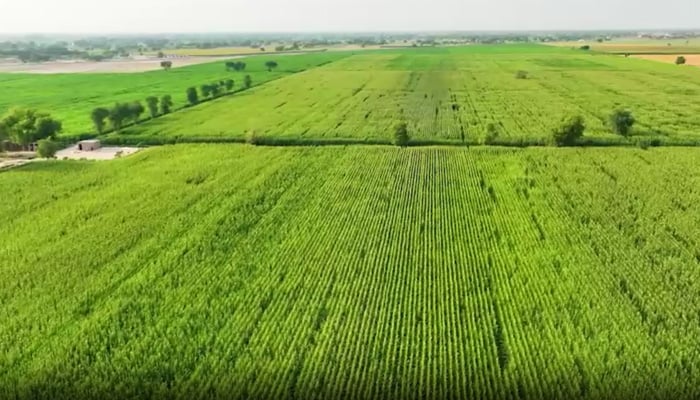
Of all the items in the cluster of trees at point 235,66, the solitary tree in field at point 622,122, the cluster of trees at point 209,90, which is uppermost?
the solitary tree in field at point 622,122

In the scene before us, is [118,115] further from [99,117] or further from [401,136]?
[401,136]

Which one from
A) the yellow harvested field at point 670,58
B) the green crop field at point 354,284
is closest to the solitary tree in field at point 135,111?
the green crop field at point 354,284

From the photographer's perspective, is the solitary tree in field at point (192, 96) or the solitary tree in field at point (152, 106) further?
the solitary tree in field at point (192, 96)

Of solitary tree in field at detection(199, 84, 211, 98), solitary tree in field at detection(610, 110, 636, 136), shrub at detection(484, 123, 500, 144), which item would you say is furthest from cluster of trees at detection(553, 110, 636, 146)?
solitary tree in field at detection(199, 84, 211, 98)

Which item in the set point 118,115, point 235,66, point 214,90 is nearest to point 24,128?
point 118,115

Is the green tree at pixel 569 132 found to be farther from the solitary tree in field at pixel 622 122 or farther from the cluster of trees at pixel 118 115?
the cluster of trees at pixel 118 115

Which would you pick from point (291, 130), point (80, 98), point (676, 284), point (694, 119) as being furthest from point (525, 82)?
point (676, 284)
